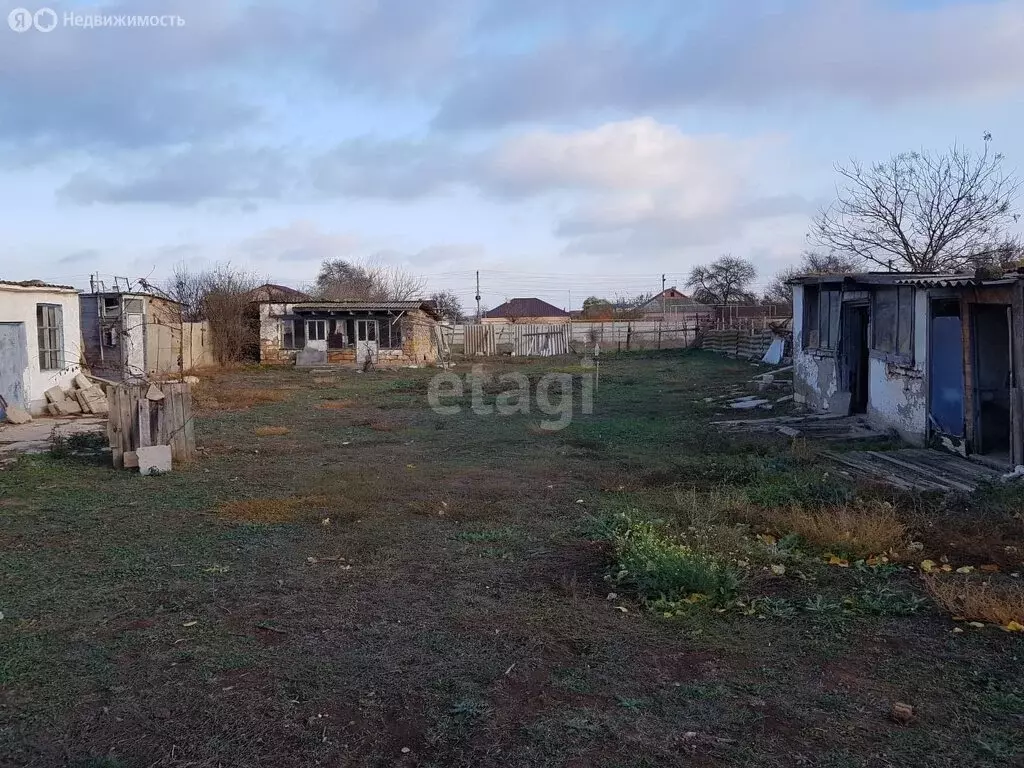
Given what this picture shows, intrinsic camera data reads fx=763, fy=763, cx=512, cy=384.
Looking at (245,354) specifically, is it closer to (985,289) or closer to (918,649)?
(985,289)

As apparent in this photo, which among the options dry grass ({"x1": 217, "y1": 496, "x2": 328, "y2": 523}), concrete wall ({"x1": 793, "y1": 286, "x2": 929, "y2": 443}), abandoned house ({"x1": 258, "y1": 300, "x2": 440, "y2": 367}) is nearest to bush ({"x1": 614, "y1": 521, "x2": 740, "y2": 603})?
dry grass ({"x1": 217, "y1": 496, "x2": 328, "y2": 523})

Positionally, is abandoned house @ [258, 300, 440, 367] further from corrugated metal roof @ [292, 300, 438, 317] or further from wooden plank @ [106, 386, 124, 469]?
wooden plank @ [106, 386, 124, 469]

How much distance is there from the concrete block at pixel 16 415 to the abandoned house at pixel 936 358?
14085mm

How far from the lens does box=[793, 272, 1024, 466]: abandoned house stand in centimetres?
835

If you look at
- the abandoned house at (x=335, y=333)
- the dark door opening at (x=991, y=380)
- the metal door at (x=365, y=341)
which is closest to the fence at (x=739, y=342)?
the abandoned house at (x=335, y=333)

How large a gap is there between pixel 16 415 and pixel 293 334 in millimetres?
14998

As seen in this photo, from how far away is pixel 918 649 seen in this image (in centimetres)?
412

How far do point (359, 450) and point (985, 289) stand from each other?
26.2ft

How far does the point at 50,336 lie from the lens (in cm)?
1580

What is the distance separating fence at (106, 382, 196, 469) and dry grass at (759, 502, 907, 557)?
702 centimetres

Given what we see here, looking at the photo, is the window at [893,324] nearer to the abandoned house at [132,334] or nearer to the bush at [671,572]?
Result: the bush at [671,572]

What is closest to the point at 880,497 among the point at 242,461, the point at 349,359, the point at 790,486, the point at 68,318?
the point at 790,486

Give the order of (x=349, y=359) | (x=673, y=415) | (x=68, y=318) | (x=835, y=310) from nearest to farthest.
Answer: (x=835, y=310) → (x=673, y=415) → (x=68, y=318) → (x=349, y=359)

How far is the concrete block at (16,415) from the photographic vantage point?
1351 centimetres
